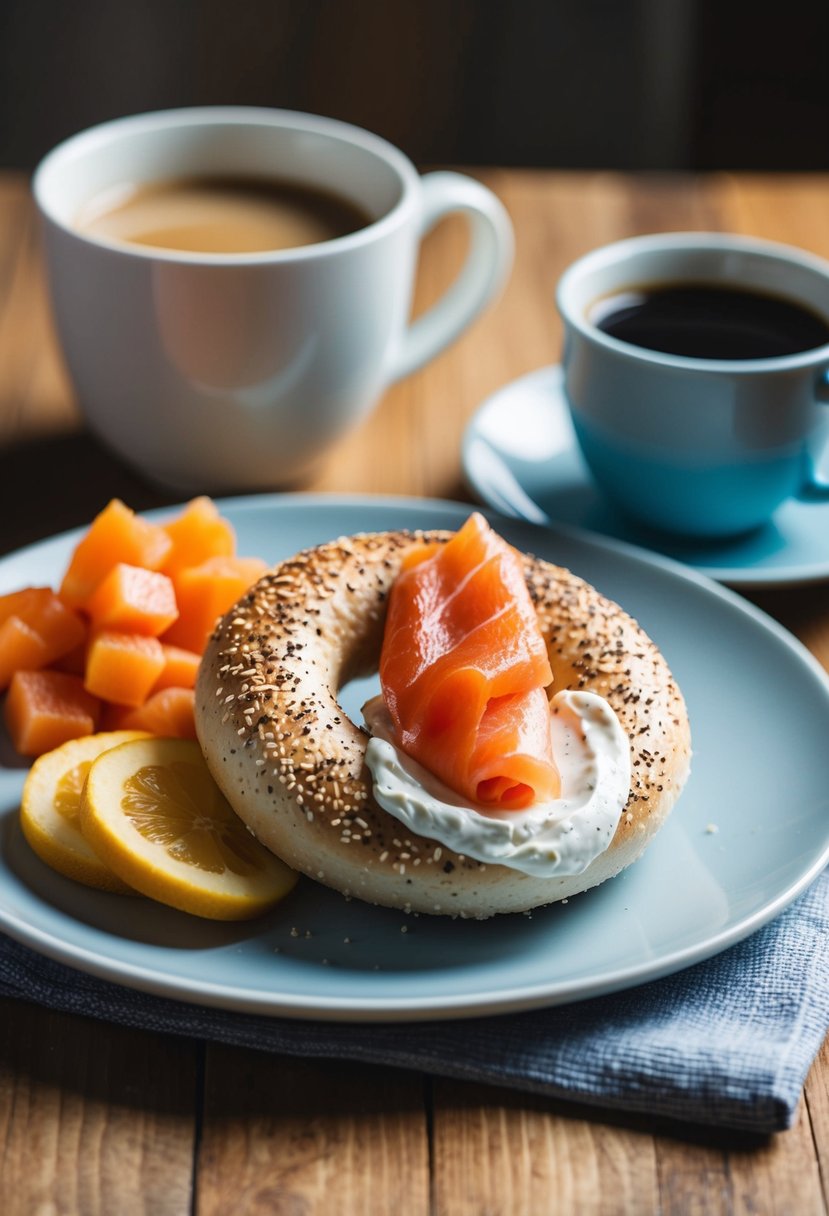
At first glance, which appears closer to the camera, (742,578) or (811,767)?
(811,767)

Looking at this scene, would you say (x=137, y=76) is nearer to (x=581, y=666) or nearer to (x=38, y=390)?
(x=38, y=390)

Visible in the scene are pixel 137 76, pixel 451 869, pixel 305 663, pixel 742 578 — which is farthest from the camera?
pixel 137 76

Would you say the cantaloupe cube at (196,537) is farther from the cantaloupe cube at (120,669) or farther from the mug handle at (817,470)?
the mug handle at (817,470)

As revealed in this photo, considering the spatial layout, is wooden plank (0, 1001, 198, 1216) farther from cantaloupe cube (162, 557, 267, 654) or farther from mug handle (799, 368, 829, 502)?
mug handle (799, 368, 829, 502)

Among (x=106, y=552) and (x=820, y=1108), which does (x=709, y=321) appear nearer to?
(x=106, y=552)

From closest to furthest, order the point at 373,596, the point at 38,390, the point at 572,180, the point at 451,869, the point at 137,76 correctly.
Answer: the point at 451,869 → the point at 373,596 → the point at 38,390 → the point at 572,180 → the point at 137,76

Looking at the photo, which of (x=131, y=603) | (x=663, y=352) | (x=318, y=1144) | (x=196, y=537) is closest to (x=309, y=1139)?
(x=318, y=1144)

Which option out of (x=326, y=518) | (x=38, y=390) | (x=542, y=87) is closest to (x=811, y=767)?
(x=326, y=518)

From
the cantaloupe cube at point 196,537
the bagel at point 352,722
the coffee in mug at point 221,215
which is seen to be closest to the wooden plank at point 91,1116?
the bagel at point 352,722
